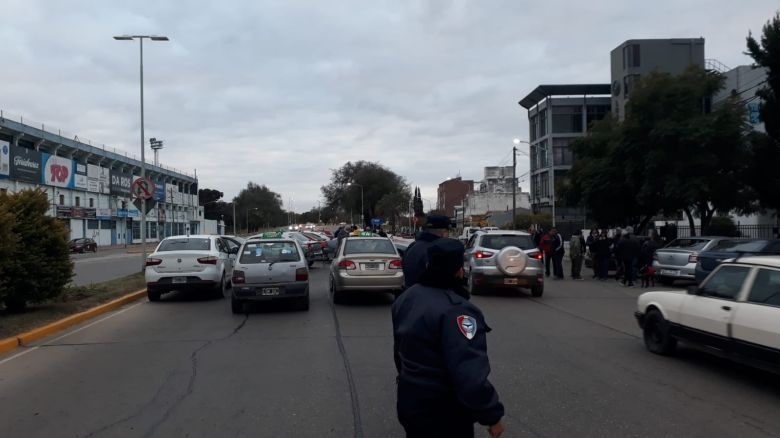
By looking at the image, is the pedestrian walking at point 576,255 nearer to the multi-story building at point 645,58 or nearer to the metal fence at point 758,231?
the metal fence at point 758,231

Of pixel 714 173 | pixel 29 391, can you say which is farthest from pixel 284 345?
pixel 714 173

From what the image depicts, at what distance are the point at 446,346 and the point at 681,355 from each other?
22.7ft

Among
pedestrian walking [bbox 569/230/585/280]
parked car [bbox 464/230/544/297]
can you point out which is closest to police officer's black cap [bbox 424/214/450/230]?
parked car [bbox 464/230/544/297]

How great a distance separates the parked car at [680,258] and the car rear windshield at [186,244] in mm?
13080

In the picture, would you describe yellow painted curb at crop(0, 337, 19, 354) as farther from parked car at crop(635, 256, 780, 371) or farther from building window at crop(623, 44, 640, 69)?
building window at crop(623, 44, 640, 69)

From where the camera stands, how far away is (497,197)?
97312mm

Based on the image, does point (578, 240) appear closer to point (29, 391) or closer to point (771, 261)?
point (771, 261)

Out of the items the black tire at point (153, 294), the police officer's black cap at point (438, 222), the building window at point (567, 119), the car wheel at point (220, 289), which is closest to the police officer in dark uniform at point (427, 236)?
the police officer's black cap at point (438, 222)

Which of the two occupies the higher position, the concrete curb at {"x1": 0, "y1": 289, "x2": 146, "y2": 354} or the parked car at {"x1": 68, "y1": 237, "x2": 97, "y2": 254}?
the parked car at {"x1": 68, "y1": 237, "x2": 97, "y2": 254}

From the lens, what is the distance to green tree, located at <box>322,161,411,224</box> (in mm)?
75188

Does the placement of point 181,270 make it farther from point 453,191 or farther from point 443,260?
point 453,191

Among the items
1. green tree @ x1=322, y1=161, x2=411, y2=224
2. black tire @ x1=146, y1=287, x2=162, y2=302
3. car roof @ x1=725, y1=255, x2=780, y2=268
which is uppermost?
green tree @ x1=322, y1=161, x2=411, y2=224

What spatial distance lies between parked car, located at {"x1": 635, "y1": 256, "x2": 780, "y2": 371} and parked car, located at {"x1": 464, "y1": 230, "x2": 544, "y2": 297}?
678cm

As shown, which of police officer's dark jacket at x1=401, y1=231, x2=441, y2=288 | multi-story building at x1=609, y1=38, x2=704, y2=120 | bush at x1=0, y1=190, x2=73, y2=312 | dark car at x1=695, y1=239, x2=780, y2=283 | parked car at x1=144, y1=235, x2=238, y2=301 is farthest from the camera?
multi-story building at x1=609, y1=38, x2=704, y2=120
